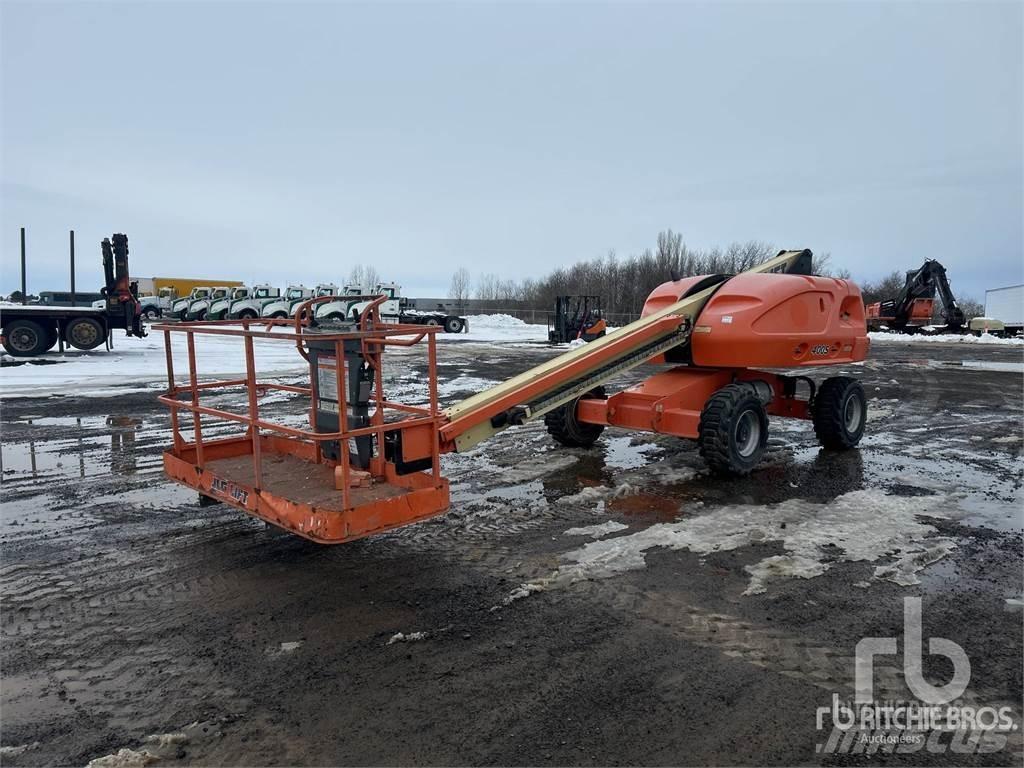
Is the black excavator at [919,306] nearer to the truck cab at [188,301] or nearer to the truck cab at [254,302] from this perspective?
the truck cab at [254,302]

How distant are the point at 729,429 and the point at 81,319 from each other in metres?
20.5

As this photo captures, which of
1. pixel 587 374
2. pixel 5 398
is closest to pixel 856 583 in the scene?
pixel 587 374

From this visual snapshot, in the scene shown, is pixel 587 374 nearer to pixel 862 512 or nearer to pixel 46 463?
pixel 862 512

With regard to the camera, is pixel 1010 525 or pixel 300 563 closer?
pixel 300 563

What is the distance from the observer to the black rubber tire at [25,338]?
2044cm

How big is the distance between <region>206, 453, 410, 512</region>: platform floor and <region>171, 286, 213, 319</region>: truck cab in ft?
129

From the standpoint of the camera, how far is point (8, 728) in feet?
10.4

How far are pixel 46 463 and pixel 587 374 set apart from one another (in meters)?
5.94

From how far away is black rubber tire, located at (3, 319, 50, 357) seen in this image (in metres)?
20.4

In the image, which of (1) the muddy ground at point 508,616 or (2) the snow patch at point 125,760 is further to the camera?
(1) the muddy ground at point 508,616

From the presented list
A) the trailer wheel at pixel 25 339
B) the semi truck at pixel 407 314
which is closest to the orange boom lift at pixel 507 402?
the trailer wheel at pixel 25 339

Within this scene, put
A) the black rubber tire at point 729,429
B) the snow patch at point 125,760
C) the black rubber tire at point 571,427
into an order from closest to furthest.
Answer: the snow patch at point 125,760
the black rubber tire at point 729,429
the black rubber tire at point 571,427

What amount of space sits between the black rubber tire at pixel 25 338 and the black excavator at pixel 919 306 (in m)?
37.6

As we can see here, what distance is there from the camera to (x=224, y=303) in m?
40.0
